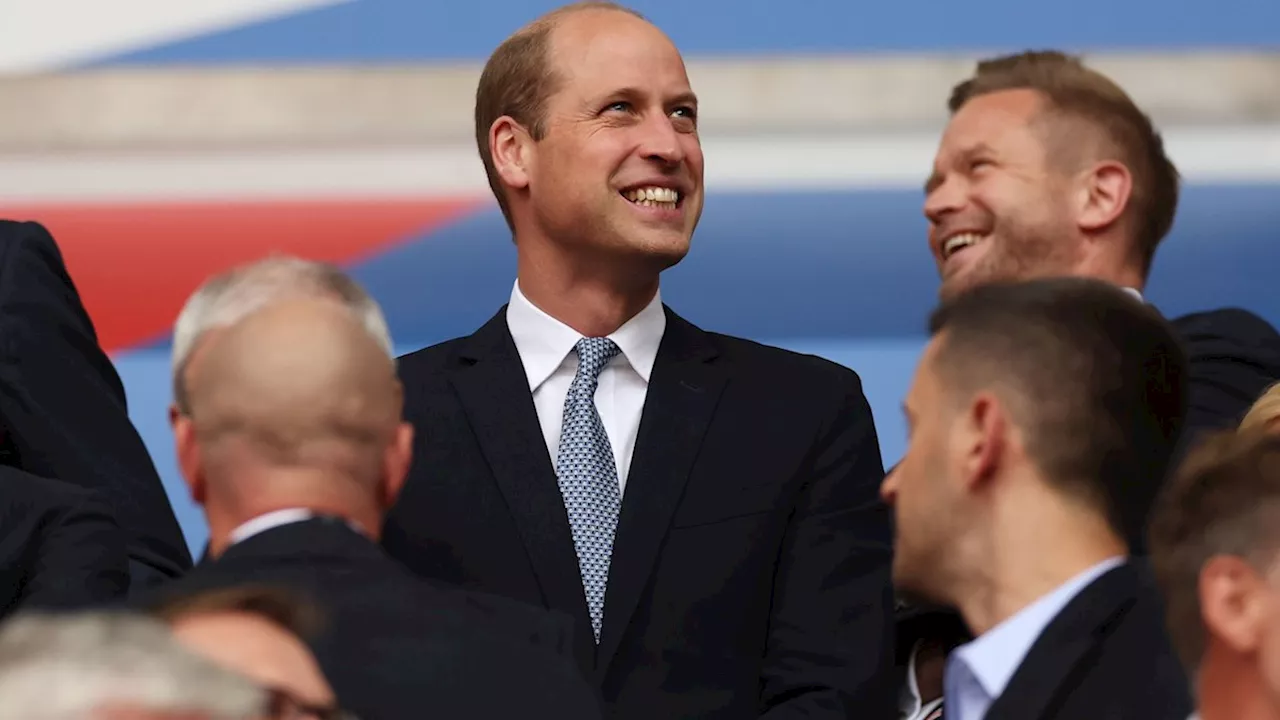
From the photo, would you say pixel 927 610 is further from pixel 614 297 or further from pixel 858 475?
pixel 614 297

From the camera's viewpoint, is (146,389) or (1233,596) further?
(146,389)

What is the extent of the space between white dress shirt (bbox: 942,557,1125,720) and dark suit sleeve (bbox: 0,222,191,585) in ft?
3.31

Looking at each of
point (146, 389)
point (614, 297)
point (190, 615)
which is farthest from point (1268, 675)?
point (146, 389)

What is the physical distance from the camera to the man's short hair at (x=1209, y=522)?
1467 mm

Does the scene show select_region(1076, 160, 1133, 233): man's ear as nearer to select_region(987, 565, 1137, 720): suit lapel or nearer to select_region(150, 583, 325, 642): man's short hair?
select_region(987, 565, 1137, 720): suit lapel

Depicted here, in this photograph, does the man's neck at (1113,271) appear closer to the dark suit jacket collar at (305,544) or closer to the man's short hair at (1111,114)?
the man's short hair at (1111,114)

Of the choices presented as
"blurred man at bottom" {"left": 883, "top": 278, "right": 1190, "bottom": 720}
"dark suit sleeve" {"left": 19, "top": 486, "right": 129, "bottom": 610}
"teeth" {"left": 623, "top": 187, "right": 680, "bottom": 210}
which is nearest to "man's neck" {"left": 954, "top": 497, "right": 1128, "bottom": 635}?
"blurred man at bottom" {"left": 883, "top": 278, "right": 1190, "bottom": 720}

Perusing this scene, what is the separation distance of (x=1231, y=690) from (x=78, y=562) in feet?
3.85

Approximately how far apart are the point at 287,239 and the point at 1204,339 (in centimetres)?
194

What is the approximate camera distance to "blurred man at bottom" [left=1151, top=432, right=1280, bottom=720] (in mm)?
1439

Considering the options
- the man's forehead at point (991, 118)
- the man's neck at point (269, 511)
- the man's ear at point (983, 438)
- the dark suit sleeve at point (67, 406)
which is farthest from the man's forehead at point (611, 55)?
the man's neck at point (269, 511)

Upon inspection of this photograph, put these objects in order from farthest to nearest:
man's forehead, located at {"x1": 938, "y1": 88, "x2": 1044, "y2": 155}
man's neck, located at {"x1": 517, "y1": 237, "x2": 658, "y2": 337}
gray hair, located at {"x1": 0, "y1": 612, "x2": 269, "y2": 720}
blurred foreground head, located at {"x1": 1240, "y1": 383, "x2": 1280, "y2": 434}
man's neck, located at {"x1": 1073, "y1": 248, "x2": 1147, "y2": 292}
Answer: man's forehead, located at {"x1": 938, "y1": 88, "x2": 1044, "y2": 155}, man's neck, located at {"x1": 1073, "y1": 248, "x2": 1147, "y2": 292}, man's neck, located at {"x1": 517, "y1": 237, "x2": 658, "y2": 337}, blurred foreground head, located at {"x1": 1240, "y1": 383, "x2": 1280, "y2": 434}, gray hair, located at {"x1": 0, "y1": 612, "x2": 269, "y2": 720}

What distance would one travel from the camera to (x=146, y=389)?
12.5ft

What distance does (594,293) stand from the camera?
263 cm
